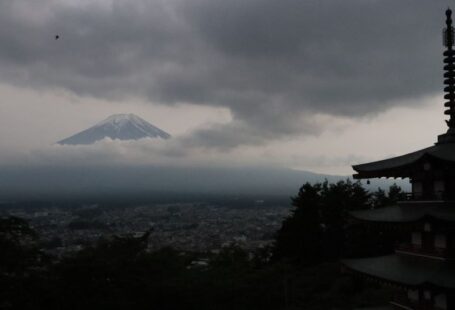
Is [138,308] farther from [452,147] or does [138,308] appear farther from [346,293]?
[452,147]

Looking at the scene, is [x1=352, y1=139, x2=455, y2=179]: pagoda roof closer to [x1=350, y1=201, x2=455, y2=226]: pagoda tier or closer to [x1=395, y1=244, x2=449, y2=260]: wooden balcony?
[x1=350, y1=201, x2=455, y2=226]: pagoda tier

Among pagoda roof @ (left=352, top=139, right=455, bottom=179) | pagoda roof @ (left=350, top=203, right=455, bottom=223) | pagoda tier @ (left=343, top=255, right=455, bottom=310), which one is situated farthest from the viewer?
pagoda roof @ (left=352, top=139, right=455, bottom=179)

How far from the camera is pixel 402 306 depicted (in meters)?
12.7

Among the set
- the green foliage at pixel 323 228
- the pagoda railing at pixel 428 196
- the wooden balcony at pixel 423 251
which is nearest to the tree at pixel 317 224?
the green foliage at pixel 323 228

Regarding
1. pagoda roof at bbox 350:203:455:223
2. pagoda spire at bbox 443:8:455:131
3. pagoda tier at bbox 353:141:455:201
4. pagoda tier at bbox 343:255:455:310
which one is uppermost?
pagoda spire at bbox 443:8:455:131

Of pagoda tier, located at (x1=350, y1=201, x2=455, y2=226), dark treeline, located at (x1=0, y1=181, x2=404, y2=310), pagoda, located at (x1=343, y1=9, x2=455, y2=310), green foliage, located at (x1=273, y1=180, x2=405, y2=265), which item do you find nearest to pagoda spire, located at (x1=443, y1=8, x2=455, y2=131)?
pagoda, located at (x1=343, y1=9, x2=455, y2=310)

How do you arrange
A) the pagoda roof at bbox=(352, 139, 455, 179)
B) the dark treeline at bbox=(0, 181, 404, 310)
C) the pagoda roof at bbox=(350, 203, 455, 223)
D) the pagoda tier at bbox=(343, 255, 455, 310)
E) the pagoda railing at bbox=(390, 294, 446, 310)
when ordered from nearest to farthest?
the pagoda tier at bbox=(343, 255, 455, 310)
the pagoda roof at bbox=(350, 203, 455, 223)
the pagoda roof at bbox=(352, 139, 455, 179)
the pagoda railing at bbox=(390, 294, 446, 310)
the dark treeline at bbox=(0, 181, 404, 310)

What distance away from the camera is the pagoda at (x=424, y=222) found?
10.9 meters

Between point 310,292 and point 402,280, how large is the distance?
1660cm

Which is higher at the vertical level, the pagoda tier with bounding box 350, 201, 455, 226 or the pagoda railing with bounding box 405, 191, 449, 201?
the pagoda railing with bounding box 405, 191, 449, 201

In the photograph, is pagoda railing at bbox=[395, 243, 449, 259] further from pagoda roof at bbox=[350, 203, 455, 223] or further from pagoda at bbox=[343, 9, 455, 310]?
pagoda roof at bbox=[350, 203, 455, 223]

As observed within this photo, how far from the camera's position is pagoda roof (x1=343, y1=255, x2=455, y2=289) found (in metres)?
10.5

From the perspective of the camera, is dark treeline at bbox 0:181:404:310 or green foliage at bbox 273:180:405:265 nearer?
dark treeline at bbox 0:181:404:310

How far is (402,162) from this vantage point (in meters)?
12.7
